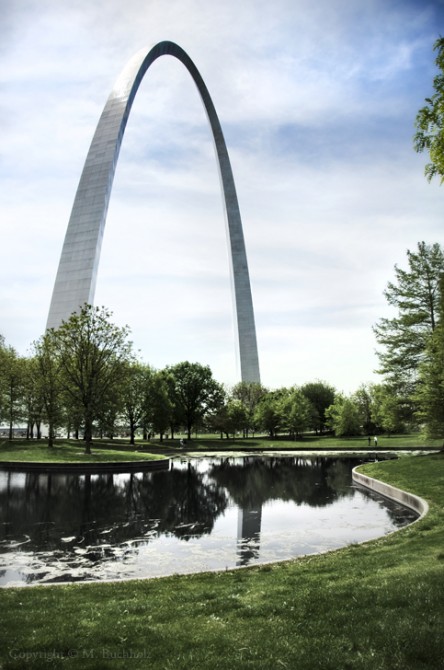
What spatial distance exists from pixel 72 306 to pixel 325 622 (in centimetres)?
4723

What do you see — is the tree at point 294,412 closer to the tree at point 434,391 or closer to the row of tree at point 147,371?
the row of tree at point 147,371

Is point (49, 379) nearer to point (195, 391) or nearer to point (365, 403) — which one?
point (195, 391)

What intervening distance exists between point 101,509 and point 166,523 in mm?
3725

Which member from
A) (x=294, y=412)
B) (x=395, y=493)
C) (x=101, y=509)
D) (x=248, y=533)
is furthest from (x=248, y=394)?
(x=248, y=533)

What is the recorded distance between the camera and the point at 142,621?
652 centimetres

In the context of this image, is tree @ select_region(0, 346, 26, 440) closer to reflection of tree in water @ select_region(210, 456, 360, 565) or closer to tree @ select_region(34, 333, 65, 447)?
tree @ select_region(34, 333, 65, 447)

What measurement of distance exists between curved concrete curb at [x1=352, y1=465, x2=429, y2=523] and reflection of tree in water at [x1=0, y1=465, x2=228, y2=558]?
7407 millimetres

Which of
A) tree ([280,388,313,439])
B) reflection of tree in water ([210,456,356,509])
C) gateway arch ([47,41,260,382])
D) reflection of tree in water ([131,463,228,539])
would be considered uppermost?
gateway arch ([47,41,260,382])

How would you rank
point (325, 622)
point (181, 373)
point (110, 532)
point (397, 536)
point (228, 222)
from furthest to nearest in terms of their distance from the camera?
point (181, 373) → point (228, 222) → point (110, 532) → point (397, 536) → point (325, 622)

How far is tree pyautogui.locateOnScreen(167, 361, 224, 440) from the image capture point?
3199 inches

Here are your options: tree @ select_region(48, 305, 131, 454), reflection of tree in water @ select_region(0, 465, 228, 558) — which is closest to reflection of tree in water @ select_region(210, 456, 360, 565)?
reflection of tree in water @ select_region(0, 465, 228, 558)

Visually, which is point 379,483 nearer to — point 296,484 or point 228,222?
point 296,484

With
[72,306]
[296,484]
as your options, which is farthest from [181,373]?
[296,484]

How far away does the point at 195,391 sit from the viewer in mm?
82125
